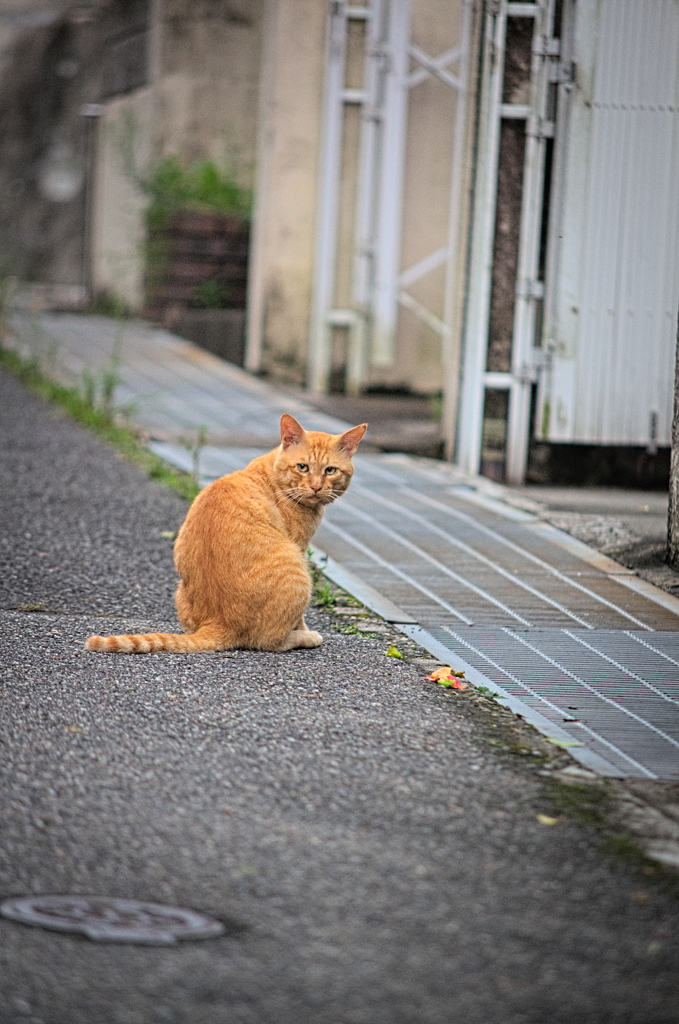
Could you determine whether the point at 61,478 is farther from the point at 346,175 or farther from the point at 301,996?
the point at 301,996

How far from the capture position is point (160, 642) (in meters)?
4.49

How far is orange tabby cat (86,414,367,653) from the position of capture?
455 cm

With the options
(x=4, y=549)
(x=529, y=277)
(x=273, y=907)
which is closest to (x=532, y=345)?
(x=529, y=277)

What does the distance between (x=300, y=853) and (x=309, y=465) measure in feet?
7.15

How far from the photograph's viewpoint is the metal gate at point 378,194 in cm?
1099

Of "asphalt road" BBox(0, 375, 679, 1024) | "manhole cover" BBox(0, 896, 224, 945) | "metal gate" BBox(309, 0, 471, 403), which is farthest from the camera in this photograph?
"metal gate" BBox(309, 0, 471, 403)

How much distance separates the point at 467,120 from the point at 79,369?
15.3ft

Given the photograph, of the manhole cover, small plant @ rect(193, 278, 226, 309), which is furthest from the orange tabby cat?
small plant @ rect(193, 278, 226, 309)

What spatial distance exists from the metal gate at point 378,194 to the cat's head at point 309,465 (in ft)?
20.0

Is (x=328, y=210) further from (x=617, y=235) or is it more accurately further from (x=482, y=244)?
(x=617, y=235)

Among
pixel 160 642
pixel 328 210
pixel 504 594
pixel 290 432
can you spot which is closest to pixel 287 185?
pixel 328 210

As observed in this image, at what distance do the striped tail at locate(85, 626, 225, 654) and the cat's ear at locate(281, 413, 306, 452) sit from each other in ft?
2.79

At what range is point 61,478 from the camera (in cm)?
791

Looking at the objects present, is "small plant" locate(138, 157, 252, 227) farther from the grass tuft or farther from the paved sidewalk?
the paved sidewalk
